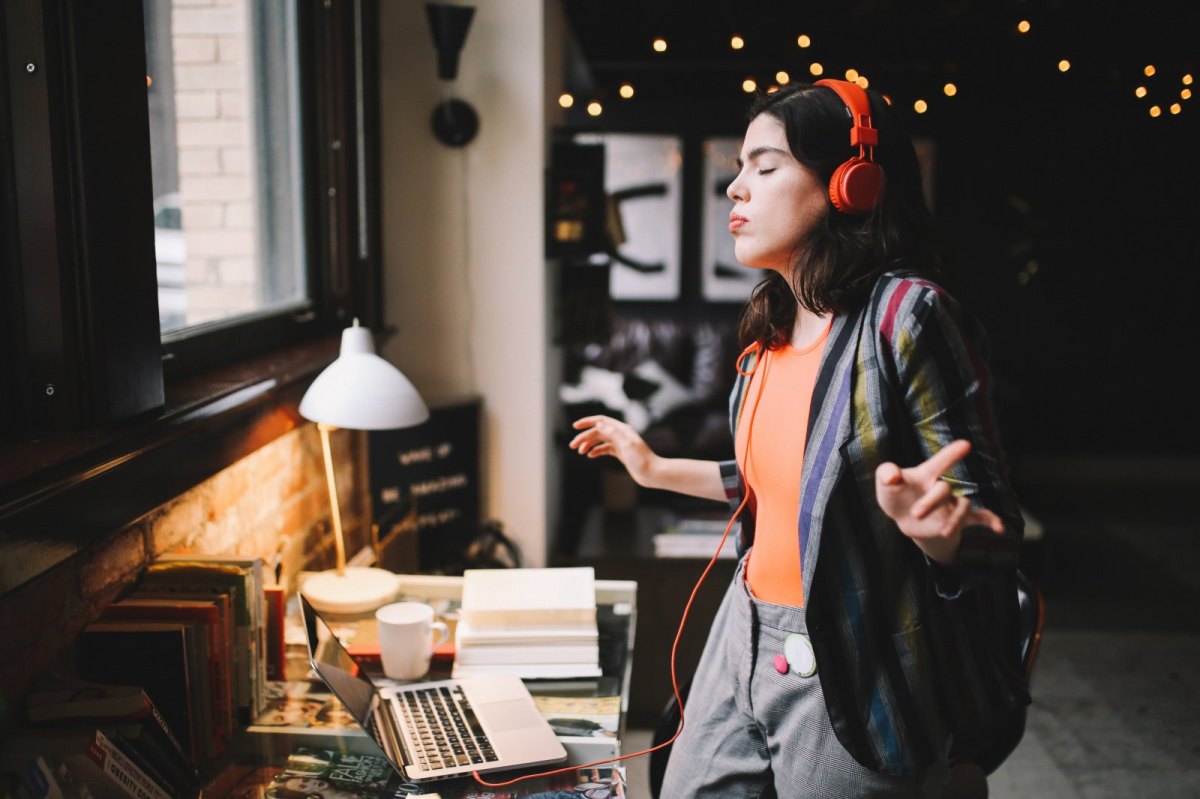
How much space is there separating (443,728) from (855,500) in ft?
2.38

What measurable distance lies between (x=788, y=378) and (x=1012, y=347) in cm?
581

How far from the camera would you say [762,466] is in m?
1.55

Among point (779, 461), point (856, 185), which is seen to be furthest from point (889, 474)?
point (856, 185)

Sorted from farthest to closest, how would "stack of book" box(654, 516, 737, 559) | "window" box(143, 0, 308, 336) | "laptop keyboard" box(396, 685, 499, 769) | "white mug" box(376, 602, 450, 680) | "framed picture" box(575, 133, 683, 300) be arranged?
"framed picture" box(575, 133, 683, 300) < "stack of book" box(654, 516, 737, 559) < "window" box(143, 0, 308, 336) < "white mug" box(376, 602, 450, 680) < "laptop keyboard" box(396, 685, 499, 769)

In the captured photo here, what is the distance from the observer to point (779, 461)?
1.51 meters

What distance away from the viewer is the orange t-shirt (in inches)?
58.7

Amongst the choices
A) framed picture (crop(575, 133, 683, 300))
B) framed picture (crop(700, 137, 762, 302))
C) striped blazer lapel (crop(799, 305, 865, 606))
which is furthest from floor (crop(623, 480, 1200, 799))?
framed picture (crop(575, 133, 683, 300))

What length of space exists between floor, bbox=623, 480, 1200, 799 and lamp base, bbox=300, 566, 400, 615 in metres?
1.24

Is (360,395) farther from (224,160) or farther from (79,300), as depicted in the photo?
(224,160)

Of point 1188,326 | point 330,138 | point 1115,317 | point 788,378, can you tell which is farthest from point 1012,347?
point 788,378

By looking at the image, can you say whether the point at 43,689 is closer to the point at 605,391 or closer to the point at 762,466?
the point at 762,466

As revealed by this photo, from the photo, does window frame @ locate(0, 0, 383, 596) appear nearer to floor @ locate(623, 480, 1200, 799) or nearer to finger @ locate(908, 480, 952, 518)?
finger @ locate(908, 480, 952, 518)

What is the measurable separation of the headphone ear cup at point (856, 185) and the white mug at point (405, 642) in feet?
3.21

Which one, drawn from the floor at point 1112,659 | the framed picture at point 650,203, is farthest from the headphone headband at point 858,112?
the framed picture at point 650,203
